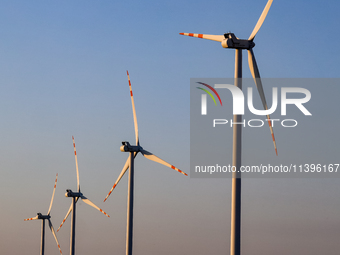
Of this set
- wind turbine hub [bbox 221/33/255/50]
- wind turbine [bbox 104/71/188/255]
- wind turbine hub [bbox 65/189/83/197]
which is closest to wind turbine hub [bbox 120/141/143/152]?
wind turbine [bbox 104/71/188/255]

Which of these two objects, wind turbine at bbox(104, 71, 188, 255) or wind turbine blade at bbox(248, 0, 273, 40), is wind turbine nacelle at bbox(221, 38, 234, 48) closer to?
wind turbine blade at bbox(248, 0, 273, 40)

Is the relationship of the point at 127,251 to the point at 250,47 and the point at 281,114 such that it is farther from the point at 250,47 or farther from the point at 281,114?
the point at 250,47

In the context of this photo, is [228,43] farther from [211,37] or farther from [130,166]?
[130,166]

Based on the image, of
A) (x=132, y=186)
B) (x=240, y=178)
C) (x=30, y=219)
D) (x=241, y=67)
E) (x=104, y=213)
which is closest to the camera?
(x=240, y=178)

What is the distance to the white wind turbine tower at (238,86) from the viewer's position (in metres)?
43.8

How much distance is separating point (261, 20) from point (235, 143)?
34.1 ft

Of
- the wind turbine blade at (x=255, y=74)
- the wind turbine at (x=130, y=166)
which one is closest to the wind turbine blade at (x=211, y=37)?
the wind turbine blade at (x=255, y=74)

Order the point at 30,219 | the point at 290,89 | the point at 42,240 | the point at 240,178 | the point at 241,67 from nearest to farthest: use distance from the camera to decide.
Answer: the point at 240,178 < the point at 241,67 < the point at 290,89 < the point at 42,240 < the point at 30,219

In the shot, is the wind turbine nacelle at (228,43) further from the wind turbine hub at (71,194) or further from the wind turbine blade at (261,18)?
the wind turbine hub at (71,194)

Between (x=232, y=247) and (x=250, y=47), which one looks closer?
(x=232, y=247)

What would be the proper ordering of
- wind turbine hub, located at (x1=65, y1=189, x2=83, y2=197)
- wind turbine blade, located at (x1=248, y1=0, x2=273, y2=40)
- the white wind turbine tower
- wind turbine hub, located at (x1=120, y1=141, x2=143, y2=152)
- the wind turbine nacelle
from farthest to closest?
wind turbine hub, located at (x1=65, y1=189, x2=83, y2=197) → wind turbine hub, located at (x1=120, y1=141, x2=143, y2=152) → wind turbine blade, located at (x1=248, y1=0, x2=273, y2=40) → the wind turbine nacelle → the white wind turbine tower

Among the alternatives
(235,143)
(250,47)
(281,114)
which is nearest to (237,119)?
(235,143)

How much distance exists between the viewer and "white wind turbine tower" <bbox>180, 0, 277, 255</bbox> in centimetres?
4375

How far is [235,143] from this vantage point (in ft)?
147
